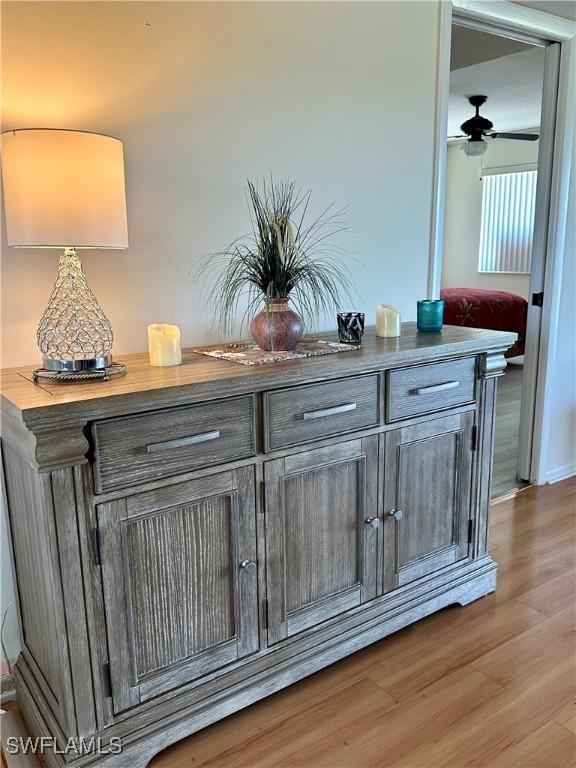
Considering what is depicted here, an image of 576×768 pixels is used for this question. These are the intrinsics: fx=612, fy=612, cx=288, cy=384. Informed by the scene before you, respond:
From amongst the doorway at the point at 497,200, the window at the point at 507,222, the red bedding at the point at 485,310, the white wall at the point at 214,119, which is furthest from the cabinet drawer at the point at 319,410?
the window at the point at 507,222

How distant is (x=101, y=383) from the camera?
140 centimetres

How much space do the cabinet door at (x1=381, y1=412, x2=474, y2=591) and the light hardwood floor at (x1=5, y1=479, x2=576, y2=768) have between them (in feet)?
0.75

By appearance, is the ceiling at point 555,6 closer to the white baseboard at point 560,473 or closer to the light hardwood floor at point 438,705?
the white baseboard at point 560,473

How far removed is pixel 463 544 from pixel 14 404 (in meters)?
1.58

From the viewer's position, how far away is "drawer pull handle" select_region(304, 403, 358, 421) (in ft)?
5.39

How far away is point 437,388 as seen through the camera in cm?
193

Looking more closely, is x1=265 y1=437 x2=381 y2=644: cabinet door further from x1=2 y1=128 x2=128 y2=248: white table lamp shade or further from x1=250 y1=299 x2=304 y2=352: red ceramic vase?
x1=2 y1=128 x2=128 y2=248: white table lamp shade

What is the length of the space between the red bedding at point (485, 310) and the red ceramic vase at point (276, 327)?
370 centimetres

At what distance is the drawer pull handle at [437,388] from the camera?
1.88 m

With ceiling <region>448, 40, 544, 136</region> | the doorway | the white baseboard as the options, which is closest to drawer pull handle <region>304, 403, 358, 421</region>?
the doorway

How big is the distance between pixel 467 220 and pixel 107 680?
21.9 ft

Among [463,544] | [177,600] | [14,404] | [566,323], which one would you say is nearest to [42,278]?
[14,404]

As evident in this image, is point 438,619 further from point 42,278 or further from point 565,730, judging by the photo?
point 42,278

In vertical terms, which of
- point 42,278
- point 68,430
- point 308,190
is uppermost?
point 308,190
